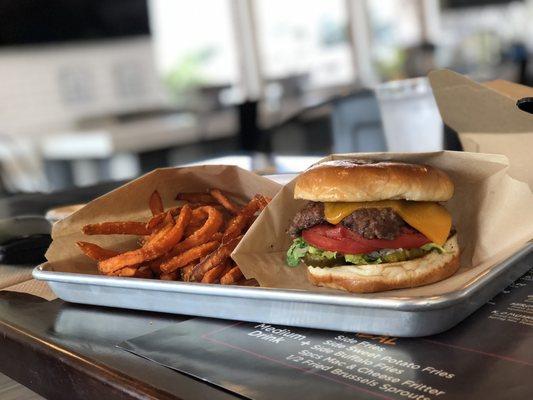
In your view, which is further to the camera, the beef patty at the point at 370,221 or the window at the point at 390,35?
the window at the point at 390,35

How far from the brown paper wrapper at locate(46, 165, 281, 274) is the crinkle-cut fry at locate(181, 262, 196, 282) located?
0.76ft

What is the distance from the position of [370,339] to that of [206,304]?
11.4 inches

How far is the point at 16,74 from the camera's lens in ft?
22.1

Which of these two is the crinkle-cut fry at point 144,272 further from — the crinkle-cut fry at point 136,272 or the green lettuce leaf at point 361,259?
the green lettuce leaf at point 361,259

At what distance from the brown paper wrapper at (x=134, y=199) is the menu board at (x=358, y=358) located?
409mm

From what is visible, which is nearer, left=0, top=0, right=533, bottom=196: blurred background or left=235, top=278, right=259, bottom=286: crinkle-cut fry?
left=235, top=278, right=259, bottom=286: crinkle-cut fry

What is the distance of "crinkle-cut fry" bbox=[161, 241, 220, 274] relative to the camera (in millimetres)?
1358

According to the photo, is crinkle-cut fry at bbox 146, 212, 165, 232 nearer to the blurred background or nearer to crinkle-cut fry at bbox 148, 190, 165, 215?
crinkle-cut fry at bbox 148, 190, 165, 215

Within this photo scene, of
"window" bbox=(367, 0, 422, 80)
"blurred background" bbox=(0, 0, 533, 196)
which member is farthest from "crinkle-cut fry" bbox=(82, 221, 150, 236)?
"window" bbox=(367, 0, 422, 80)

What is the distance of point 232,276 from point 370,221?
268 mm

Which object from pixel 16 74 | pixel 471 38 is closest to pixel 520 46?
pixel 471 38

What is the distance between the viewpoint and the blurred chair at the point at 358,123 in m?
3.94

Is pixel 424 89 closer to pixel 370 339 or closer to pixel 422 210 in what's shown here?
pixel 422 210

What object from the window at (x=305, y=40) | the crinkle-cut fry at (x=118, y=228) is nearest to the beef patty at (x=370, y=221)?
the crinkle-cut fry at (x=118, y=228)
